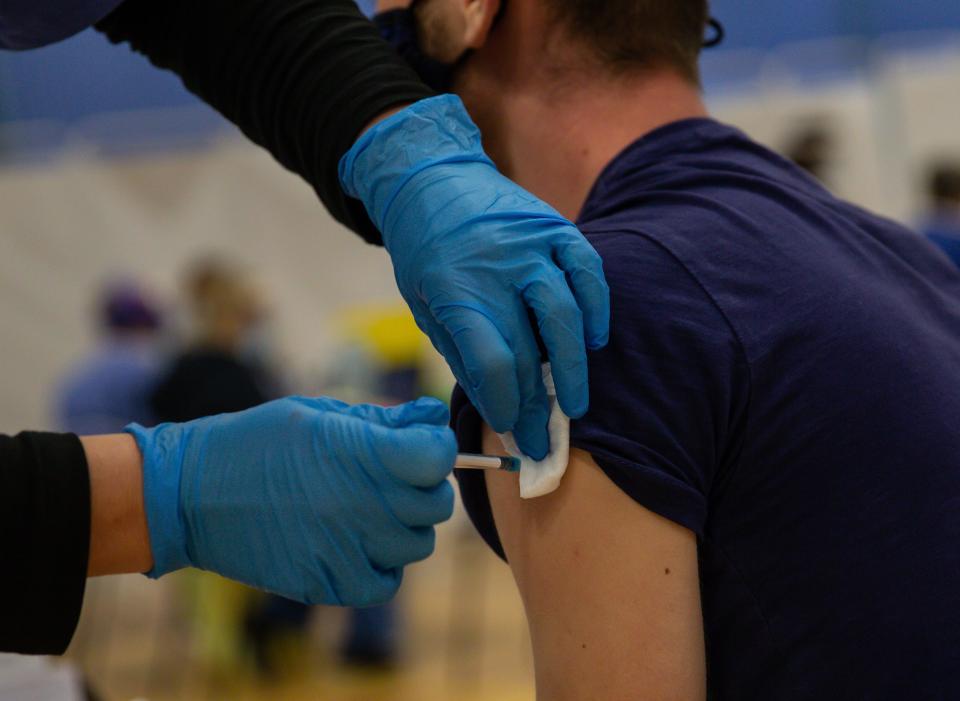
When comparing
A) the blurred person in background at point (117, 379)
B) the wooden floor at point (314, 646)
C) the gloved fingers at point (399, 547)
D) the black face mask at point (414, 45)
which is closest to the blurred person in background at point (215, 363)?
the blurred person in background at point (117, 379)

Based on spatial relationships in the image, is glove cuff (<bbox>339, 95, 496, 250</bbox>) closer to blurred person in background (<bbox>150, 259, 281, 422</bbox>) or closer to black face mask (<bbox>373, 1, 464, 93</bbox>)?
black face mask (<bbox>373, 1, 464, 93</bbox>)

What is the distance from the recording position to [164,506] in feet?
3.42

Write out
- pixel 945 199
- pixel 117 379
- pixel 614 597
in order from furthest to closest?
pixel 117 379
pixel 945 199
pixel 614 597

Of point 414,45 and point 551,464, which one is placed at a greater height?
point 414,45

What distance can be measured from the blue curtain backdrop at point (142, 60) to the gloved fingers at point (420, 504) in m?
5.95

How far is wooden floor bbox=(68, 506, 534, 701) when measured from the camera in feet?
13.5

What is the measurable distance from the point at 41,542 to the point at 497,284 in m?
0.42

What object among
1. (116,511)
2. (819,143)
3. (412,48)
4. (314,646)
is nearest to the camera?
(116,511)

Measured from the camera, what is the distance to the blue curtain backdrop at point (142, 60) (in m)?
6.59

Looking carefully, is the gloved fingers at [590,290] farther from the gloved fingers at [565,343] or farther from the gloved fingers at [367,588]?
the gloved fingers at [367,588]

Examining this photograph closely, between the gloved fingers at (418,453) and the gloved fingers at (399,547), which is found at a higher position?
the gloved fingers at (418,453)

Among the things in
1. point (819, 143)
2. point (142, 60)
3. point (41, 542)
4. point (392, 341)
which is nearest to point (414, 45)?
point (41, 542)

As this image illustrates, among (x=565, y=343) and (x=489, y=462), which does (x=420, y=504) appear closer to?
(x=489, y=462)

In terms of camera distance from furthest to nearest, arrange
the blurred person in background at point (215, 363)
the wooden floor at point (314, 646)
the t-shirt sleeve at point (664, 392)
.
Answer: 1. the wooden floor at point (314, 646)
2. the blurred person in background at point (215, 363)
3. the t-shirt sleeve at point (664, 392)
